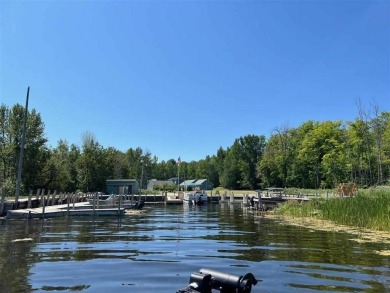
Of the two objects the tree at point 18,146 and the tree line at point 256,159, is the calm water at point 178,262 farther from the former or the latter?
the tree at point 18,146

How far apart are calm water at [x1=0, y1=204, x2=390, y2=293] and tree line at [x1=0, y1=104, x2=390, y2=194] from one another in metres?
32.2

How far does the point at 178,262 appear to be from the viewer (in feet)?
35.0

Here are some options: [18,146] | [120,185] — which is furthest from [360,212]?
[120,185]

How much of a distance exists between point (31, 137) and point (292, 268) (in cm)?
5215

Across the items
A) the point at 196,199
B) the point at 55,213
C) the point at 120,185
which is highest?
the point at 120,185

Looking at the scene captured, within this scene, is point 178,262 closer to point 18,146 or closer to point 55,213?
point 55,213

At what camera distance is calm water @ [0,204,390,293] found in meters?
8.16

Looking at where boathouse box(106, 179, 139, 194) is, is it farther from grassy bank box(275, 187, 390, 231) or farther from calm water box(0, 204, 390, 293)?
calm water box(0, 204, 390, 293)

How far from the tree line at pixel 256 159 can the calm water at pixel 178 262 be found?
106ft

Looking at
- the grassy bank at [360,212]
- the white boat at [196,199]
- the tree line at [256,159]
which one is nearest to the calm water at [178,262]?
the grassy bank at [360,212]

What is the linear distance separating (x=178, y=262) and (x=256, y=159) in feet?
355

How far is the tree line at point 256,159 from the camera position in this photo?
5438 cm

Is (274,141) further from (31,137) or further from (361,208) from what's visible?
(361,208)

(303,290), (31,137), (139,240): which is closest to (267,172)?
(31,137)
